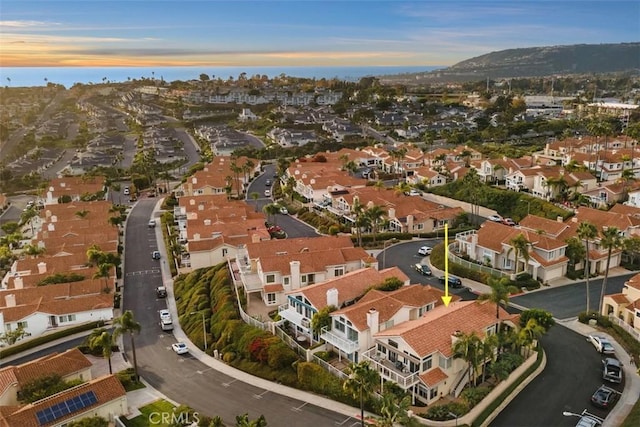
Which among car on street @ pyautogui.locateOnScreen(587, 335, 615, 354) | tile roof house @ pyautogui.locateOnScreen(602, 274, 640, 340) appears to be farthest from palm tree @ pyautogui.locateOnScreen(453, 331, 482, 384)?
tile roof house @ pyautogui.locateOnScreen(602, 274, 640, 340)

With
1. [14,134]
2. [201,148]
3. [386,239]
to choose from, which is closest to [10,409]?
[386,239]

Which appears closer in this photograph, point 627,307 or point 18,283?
point 627,307

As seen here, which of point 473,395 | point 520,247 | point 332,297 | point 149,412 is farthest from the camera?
point 520,247

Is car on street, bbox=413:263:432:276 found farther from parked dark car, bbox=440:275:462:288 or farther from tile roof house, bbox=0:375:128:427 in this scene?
tile roof house, bbox=0:375:128:427

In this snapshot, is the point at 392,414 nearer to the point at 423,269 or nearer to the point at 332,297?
the point at 332,297

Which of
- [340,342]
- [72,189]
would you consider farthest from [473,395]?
[72,189]

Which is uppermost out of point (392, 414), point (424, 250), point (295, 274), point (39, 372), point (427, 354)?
point (427, 354)

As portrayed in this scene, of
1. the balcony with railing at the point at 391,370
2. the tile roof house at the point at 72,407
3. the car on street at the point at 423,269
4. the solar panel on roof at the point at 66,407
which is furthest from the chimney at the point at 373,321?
the car on street at the point at 423,269

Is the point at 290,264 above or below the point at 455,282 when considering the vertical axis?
above
